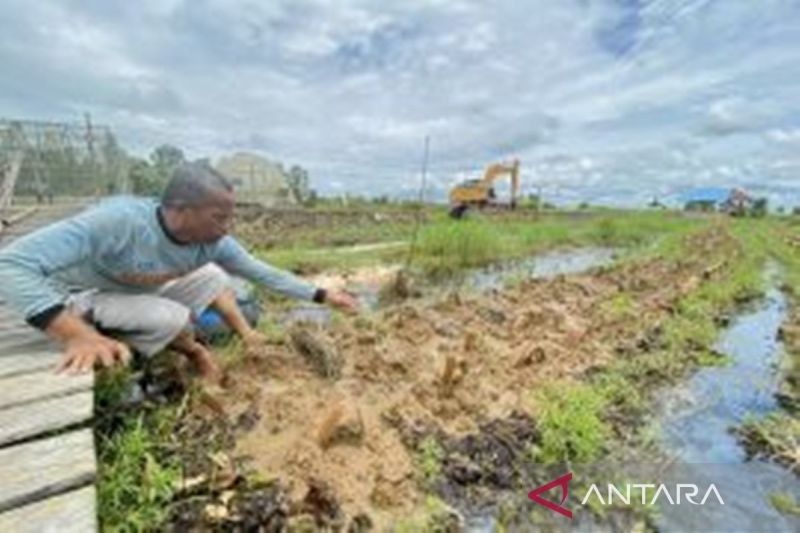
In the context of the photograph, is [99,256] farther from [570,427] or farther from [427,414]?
[570,427]

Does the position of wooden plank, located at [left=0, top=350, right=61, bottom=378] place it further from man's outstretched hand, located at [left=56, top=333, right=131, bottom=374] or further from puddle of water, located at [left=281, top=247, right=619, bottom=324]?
puddle of water, located at [left=281, top=247, right=619, bottom=324]

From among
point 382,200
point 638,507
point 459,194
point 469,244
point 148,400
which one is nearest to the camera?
point 638,507

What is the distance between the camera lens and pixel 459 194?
27.4 meters

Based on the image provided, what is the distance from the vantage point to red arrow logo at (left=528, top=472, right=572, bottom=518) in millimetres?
3086

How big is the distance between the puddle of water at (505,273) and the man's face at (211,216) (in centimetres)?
276

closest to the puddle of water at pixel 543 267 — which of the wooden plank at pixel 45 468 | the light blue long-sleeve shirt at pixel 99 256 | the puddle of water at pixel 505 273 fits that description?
the puddle of water at pixel 505 273

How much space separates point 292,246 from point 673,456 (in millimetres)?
10577

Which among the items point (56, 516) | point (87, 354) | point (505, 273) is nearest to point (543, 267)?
point (505, 273)

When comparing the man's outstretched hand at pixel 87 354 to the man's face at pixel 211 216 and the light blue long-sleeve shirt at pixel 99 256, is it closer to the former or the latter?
the light blue long-sleeve shirt at pixel 99 256

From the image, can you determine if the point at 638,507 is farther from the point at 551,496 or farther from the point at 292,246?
the point at 292,246

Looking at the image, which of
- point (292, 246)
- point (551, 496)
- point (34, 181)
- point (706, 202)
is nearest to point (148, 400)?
point (551, 496)

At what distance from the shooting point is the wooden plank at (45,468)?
2.02m

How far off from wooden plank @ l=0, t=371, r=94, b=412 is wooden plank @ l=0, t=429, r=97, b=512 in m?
0.30

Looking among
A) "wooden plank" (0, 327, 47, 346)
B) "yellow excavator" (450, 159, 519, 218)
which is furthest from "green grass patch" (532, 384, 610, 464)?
"yellow excavator" (450, 159, 519, 218)
